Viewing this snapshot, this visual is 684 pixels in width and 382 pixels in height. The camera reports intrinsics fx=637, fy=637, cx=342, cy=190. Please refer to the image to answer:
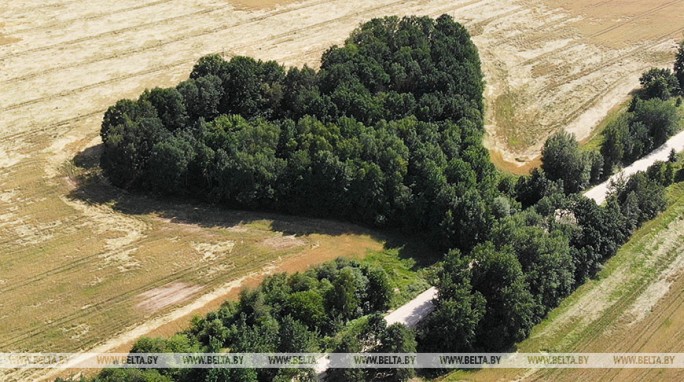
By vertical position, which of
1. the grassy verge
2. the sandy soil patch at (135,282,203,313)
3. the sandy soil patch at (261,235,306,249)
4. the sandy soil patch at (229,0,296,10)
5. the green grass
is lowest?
the grassy verge

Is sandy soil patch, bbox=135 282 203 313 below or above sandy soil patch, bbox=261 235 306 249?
below

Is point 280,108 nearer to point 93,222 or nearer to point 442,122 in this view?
point 442,122

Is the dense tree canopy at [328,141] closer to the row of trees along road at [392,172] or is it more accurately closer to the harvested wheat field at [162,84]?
the row of trees along road at [392,172]

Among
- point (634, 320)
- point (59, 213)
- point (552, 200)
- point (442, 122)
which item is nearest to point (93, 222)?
point (59, 213)

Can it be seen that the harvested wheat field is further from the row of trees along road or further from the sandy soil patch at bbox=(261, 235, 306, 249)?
the row of trees along road

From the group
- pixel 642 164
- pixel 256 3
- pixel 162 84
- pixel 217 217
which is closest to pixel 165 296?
pixel 217 217

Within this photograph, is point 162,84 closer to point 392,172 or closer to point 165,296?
point 165,296

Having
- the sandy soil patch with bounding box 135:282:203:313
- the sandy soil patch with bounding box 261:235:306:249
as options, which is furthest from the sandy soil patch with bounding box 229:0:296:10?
the sandy soil patch with bounding box 135:282:203:313
